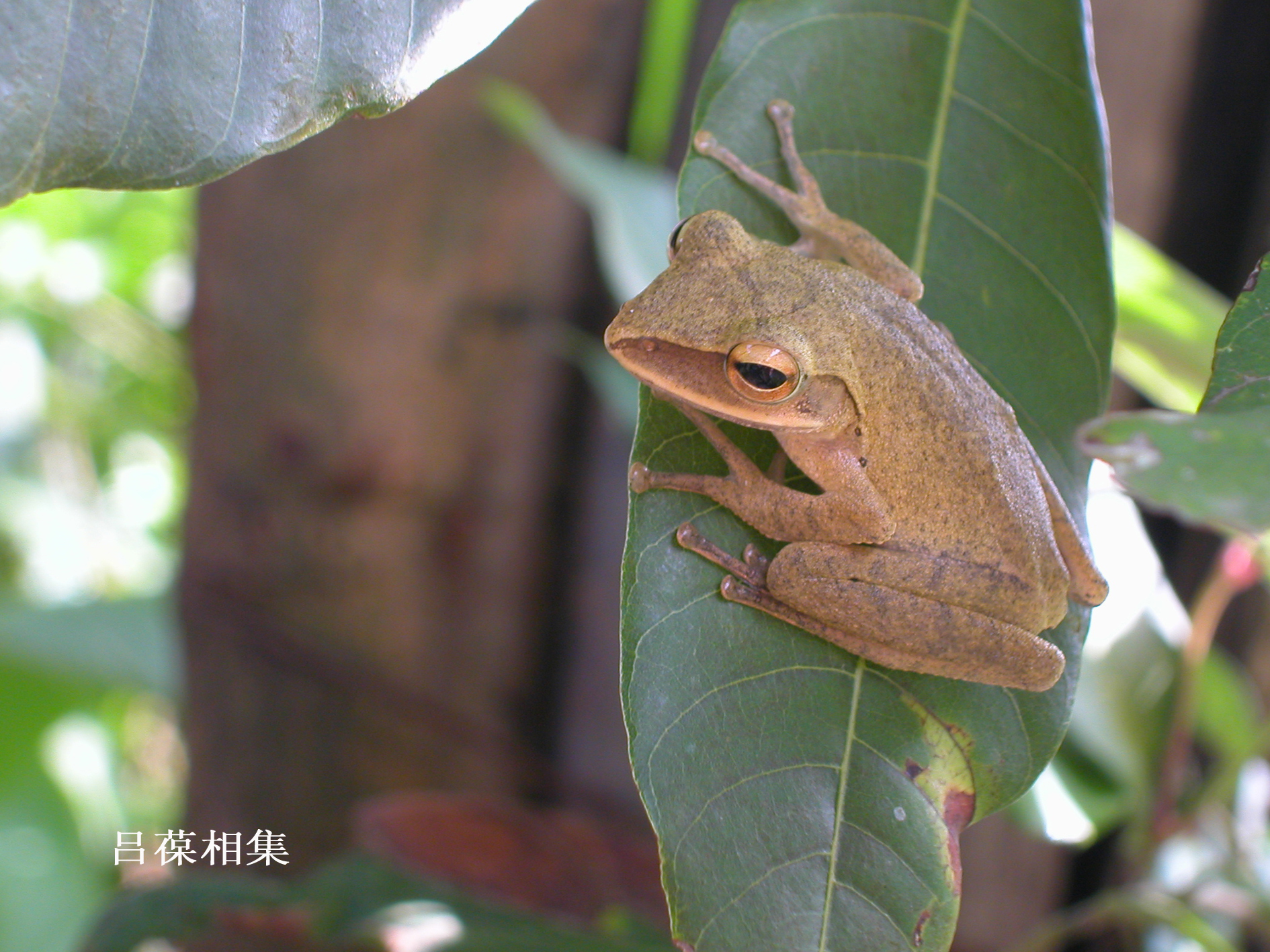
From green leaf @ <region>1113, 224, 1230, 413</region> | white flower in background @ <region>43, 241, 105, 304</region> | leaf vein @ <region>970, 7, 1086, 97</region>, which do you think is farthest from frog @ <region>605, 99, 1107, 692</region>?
white flower in background @ <region>43, 241, 105, 304</region>

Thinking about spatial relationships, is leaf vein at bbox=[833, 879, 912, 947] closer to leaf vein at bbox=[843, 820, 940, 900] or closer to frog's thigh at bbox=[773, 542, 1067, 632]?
leaf vein at bbox=[843, 820, 940, 900]

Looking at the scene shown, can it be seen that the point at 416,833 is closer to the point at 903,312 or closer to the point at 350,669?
the point at 350,669

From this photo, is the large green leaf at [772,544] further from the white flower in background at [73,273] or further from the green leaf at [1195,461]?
the white flower in background at [73,273]

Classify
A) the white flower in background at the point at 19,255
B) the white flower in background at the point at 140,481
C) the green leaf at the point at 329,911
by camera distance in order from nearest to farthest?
the green leaf at the point at 329,911
the white flower in background at the point at 19,255
the white flower in background at the point at 140,481

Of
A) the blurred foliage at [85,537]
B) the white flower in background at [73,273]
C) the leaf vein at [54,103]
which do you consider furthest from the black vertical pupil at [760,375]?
the white flower in background at [73,273]

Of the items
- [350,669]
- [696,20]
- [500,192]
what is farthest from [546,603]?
[696,20]

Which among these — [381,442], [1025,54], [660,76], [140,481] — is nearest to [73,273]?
[140,481]
